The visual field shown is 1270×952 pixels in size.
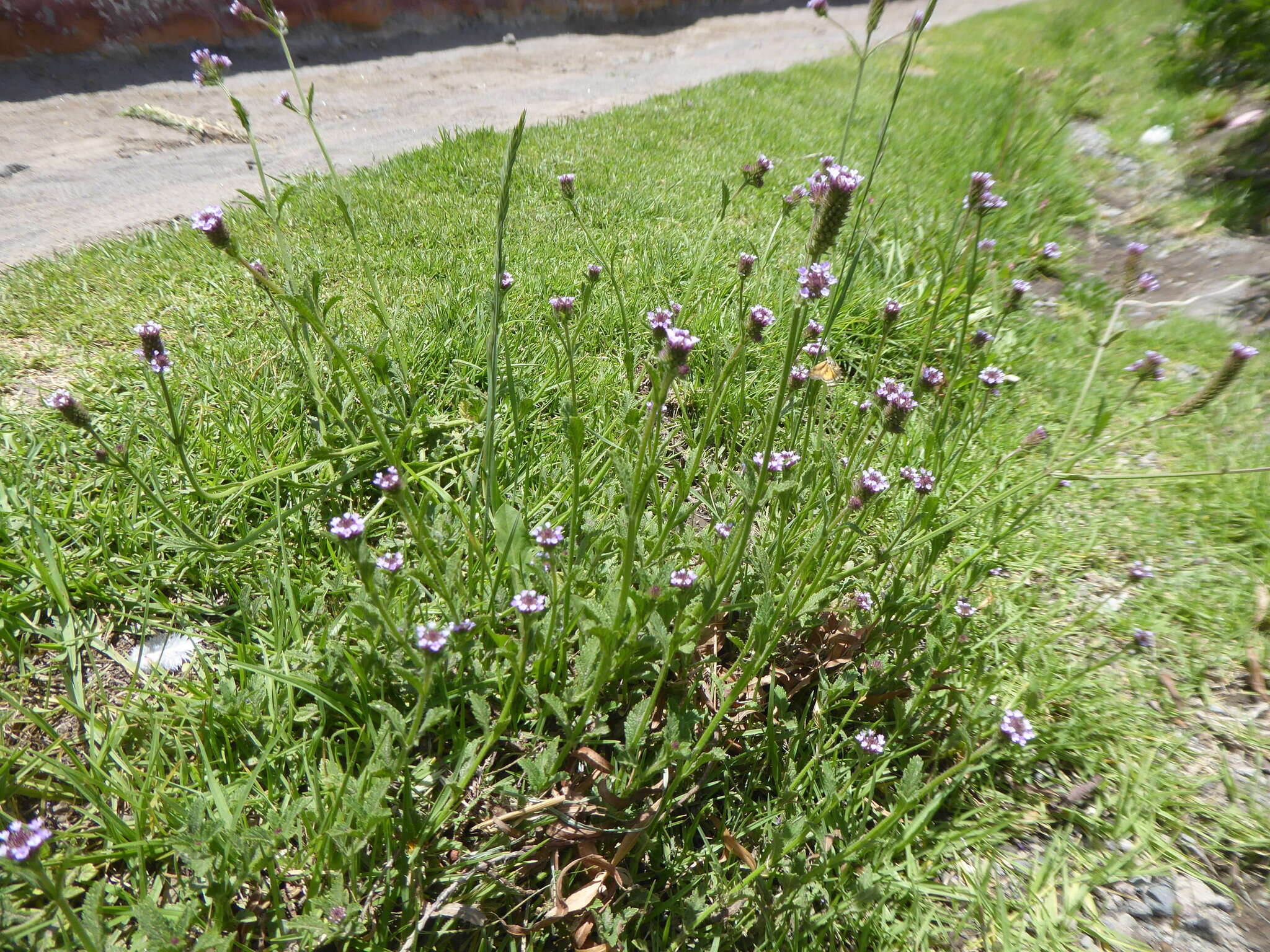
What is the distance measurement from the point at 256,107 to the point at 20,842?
4976 mm

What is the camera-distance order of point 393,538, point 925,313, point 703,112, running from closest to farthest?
point 393,538, point 925,313, point 703,112

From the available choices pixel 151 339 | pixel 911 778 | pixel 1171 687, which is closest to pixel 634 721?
pixel 911 778

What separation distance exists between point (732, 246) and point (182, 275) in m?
2.16

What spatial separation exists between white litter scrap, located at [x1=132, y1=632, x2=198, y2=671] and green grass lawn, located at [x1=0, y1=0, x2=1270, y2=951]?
0.04 metres

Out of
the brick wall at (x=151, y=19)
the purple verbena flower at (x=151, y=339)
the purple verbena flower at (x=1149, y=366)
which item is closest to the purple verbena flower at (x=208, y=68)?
the purple verbena flower at (x=151, y=339)

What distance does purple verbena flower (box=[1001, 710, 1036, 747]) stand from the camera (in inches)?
52.8

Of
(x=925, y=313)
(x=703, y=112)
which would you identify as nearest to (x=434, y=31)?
(x=703, y=112)

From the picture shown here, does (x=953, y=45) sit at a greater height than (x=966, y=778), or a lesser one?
greater

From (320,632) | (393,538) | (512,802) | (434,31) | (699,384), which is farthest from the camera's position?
(434,31)

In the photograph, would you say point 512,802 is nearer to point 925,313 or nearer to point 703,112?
point 925,313

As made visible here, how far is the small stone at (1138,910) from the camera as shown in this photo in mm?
1447

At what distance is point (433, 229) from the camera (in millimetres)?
2994

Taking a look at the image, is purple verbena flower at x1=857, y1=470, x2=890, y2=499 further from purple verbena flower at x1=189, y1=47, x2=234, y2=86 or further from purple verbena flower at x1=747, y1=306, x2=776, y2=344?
purple verbena flower at x1=189, y1=47, x2=234, y2=86

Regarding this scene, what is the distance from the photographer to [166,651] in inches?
61.9
